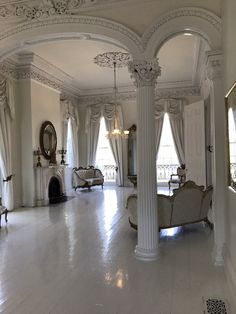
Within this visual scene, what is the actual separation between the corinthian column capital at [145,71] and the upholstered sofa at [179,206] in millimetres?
1879

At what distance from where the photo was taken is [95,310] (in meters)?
2.82

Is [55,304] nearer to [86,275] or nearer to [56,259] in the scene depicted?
[86,275]

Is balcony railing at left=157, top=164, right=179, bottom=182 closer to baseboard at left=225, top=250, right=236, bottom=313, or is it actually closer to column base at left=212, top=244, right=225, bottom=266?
column base at left=212, top=244, right=225, bottom=266

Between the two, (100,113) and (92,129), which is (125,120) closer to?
(100,113)

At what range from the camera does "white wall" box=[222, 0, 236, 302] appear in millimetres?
3049

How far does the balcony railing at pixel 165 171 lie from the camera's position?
1189cm

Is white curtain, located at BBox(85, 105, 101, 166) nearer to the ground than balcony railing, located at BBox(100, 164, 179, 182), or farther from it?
farther from it

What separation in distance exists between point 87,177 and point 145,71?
7.84 metres

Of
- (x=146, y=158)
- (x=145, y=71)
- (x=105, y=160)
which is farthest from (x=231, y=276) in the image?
(x=105, y=160)

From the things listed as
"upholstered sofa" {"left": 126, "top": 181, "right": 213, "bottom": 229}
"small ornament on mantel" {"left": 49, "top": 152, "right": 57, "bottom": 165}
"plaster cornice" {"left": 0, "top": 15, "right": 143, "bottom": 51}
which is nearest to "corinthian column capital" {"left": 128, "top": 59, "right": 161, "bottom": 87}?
"plaster cornice" {"left": 0, "top": 15, "right": 143, "bottom": 51}

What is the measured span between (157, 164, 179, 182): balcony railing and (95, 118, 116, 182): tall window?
1.98m

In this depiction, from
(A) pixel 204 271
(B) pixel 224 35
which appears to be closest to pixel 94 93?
(B) pixel 224 35

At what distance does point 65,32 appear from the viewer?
15.2 feet

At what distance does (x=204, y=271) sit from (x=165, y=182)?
8.37 metres
